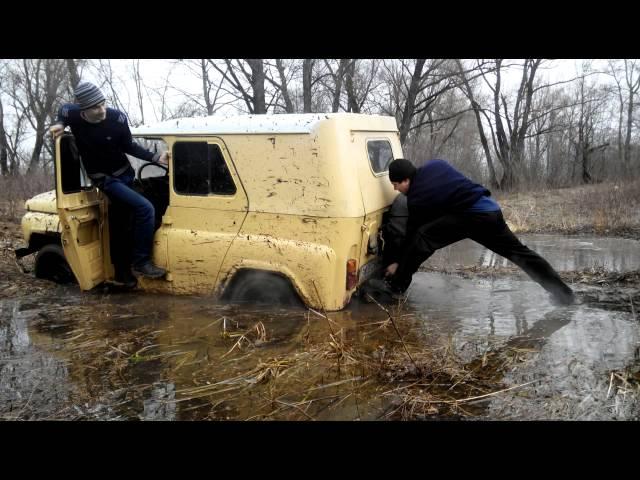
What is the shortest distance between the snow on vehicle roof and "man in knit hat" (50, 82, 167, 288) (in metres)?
0.24

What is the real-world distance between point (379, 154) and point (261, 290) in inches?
78.4

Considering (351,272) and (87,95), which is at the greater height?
(87,95)

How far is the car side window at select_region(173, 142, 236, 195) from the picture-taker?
16.4 feet

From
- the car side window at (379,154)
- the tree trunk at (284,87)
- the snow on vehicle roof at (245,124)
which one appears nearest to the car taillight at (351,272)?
the car side window at (379,154)

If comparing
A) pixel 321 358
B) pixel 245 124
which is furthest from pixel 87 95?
pixel 321 358

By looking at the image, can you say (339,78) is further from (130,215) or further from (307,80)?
(130,215)

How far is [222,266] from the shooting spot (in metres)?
5.08

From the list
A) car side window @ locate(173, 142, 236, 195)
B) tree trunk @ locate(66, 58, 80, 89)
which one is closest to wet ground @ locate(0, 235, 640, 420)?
car side window @ locate(173, 142, 236, 195)

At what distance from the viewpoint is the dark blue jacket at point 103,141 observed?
16.8 feet

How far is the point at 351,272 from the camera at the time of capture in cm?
474

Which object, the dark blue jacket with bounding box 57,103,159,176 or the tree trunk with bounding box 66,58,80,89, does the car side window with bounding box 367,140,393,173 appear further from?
the tree trunk with bounding box 66,58,80,89

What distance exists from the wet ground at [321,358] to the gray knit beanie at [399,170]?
1.39m

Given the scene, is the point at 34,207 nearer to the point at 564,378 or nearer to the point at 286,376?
the point at 286,376

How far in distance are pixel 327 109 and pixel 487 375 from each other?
1698cm
